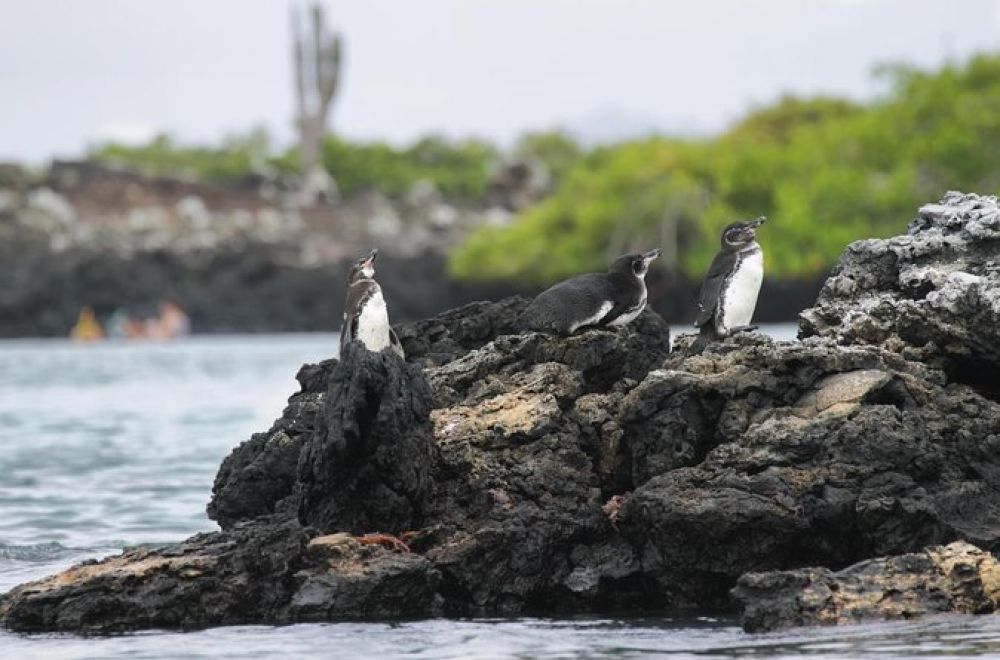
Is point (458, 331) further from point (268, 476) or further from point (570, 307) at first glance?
point (268, 476)

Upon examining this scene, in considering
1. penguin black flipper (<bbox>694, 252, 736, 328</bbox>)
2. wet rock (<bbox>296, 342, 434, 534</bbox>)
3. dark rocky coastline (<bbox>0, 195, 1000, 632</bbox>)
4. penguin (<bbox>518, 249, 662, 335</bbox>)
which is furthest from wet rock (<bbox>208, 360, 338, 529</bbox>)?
penguin black flipper (<bbox>694, 252, 736, 328</bbox>)

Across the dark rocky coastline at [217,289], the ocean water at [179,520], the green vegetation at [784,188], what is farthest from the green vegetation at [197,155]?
the ocean water at [179,520]

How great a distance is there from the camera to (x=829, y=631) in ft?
33.0

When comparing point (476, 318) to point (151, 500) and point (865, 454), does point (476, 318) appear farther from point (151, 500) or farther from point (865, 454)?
point (151, 500)

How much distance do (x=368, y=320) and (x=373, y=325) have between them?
0.05m

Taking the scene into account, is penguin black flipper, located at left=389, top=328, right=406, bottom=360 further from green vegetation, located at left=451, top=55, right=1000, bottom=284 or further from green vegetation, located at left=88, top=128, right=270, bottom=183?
green vegetation, located at left=88, top=128, right=270, bottom=183

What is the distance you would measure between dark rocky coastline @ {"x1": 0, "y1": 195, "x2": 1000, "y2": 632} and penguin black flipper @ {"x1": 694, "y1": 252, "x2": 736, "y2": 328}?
27.5 inches

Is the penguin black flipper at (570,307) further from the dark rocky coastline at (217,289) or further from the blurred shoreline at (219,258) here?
the dark rocky coastline at (217,289)

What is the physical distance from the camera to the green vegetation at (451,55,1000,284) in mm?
47625

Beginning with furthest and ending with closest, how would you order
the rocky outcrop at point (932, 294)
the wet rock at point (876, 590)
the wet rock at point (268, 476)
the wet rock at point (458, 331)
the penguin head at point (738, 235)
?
1. the wet rock at point (458, 331)
2. the penguin head at point (738, 235)
3. the wet rock at point (268, 476)
4. the rocky outcrop at point (932, 294)
5. the wet rock at point (876, 590)

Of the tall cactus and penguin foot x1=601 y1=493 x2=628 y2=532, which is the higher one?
the tall cactus

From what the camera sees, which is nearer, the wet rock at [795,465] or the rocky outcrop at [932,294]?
the wet rock at [795,465]

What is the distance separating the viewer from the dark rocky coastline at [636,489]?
11109 millimetres

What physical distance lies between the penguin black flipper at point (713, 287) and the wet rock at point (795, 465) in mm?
1361
